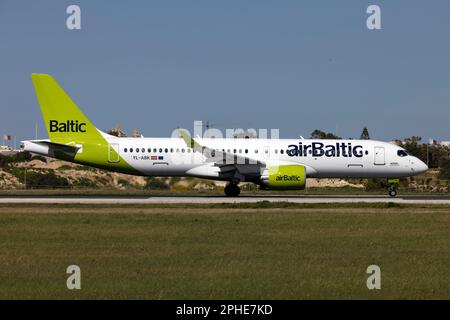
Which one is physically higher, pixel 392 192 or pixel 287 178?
pixel 287 178

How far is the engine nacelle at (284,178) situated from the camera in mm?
44562

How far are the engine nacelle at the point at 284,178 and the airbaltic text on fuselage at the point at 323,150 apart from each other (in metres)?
1.80

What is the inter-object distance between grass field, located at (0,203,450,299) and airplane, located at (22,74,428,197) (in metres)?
13.2

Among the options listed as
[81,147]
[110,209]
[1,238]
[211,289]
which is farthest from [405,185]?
[211,289]

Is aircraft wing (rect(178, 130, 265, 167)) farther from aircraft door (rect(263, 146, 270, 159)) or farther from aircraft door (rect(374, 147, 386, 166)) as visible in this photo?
aircraft door (rect(374, 147, 386, 166))

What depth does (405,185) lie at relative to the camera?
73.9 metres

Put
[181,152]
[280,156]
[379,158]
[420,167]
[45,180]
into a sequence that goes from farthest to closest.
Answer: [45,180]
[420,167]
[379,158]
[280,156]
[181,152]

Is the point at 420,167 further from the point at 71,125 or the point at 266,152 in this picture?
the point at 71,125

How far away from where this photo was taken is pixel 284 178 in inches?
1754

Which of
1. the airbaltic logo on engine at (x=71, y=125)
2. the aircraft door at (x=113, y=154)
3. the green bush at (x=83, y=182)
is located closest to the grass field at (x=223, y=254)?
the aircraft door at (x=113, y=154)

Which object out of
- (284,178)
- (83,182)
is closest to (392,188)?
(284,178)

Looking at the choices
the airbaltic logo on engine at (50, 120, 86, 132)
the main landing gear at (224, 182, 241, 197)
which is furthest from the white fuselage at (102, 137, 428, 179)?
the airbaltic logo on engine at (50, 120, 86, 132)

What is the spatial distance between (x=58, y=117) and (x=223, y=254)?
2893cm

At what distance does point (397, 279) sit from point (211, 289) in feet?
13.1
